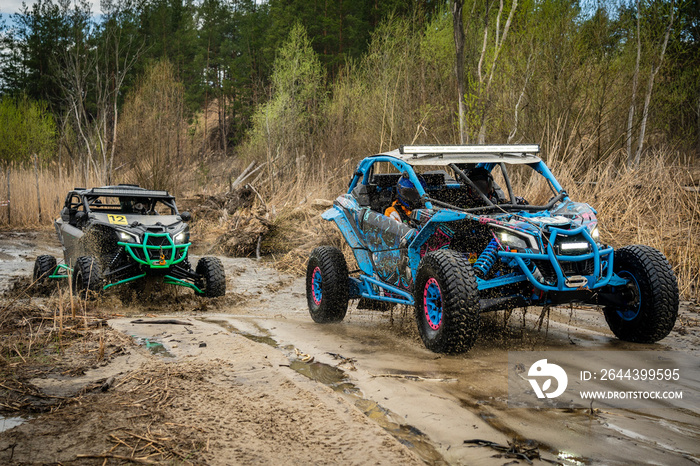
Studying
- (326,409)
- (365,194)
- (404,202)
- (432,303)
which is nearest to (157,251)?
(365,194)

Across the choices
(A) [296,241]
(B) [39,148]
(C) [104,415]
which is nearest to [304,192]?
(A) [296,241]

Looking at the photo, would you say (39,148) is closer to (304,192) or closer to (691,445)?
(304,192)

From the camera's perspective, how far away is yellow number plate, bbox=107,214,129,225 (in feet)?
30.5

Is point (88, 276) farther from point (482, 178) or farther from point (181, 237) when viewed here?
point (482, 178)

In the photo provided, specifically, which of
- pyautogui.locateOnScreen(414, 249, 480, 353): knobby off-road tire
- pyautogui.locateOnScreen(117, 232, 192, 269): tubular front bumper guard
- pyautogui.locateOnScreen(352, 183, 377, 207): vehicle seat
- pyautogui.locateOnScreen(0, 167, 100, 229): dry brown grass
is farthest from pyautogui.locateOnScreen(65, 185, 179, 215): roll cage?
pyautogui.locateOnScreen(0, 167, 100, 229): dry brown grass

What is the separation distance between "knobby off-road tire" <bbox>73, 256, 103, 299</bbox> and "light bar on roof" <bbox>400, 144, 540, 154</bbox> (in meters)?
4.83

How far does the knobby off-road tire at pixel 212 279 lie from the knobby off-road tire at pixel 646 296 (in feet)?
Result: 18.0

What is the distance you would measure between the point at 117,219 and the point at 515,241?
21.2ft

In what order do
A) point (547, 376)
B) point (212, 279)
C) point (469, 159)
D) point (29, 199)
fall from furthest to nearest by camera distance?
point (29, 199)
point (212, 279)
point (469, 159)
point (547, 376)

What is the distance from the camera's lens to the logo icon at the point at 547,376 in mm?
4246

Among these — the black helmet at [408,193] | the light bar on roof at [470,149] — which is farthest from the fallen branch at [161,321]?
the light bar on roof at [470,149]

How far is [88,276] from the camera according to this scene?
8.55m

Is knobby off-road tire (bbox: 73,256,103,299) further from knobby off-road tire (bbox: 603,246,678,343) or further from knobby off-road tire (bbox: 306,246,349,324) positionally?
knobby off-road tire (bbox: 603,246,678,343)

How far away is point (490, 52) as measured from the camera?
14.7m
